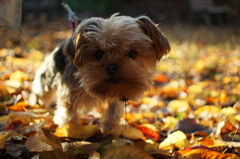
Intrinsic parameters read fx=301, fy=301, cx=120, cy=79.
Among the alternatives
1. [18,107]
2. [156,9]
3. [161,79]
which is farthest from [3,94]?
[156,9]

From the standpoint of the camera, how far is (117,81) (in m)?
2.86

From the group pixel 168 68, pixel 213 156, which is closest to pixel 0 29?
pixel 213 156

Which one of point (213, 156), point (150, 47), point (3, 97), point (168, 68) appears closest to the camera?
point (213, 156)

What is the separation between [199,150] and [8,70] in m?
4.22

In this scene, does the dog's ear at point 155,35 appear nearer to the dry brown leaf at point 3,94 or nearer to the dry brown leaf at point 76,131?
the dry brown leaf at point 76,131

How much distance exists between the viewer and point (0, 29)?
339cm

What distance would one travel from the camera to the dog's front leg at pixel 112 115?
3.75 m

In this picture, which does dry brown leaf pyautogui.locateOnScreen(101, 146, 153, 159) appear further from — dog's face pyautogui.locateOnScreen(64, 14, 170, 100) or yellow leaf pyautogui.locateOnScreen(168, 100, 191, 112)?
yellow leaf pyautogui.locateOnScreen(168, 100, 191, 112)

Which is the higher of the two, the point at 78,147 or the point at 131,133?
the point at 78,147

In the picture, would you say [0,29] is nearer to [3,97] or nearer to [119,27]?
[3,97]

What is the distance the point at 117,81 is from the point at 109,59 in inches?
8.8

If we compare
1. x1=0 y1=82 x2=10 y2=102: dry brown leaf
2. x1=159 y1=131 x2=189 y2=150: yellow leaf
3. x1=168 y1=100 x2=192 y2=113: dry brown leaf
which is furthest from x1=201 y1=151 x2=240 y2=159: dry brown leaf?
x1=0 y1=82 x2=10 y2=102: dry brown leaf

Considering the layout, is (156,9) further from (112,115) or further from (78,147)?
(78,147)

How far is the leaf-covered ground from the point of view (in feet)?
8.27
